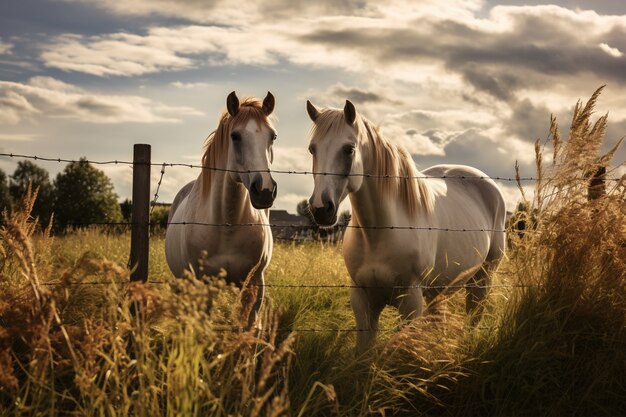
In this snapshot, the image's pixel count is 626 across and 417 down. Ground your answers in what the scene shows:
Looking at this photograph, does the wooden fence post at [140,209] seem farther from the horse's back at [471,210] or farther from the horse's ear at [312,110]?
the horse's back at [471,210]

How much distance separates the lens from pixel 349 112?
4.74m

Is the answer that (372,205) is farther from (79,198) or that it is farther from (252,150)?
(79,198)

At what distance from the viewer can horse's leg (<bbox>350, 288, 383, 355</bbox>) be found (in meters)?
4.93

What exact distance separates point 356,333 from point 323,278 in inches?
103

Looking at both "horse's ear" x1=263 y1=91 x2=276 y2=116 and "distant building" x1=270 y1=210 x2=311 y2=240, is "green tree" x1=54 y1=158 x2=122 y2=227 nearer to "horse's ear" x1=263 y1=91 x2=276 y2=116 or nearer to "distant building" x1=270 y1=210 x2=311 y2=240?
"distant building" x1=270 y1=210 x2=311 y2=240

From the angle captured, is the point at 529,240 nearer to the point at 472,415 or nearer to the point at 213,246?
the point at 472,415

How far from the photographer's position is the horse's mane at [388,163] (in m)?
4.75

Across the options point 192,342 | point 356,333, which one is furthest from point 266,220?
point 192,342

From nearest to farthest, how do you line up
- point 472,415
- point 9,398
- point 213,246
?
point 9,398, point 472,415, point 213,246

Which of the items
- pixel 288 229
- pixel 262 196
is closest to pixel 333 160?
pixel 262 196

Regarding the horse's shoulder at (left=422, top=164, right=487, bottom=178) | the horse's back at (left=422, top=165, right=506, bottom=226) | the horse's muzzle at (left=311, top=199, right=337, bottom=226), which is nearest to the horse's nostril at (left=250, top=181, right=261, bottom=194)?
the horse's muzzle at (left=311, top=199, right=337, bottom=226)

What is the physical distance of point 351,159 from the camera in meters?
4.71

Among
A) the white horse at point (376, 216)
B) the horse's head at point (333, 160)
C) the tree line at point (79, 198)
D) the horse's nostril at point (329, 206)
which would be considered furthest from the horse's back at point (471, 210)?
the tree line at point (79, 198)

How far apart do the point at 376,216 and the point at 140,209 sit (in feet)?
5.63
